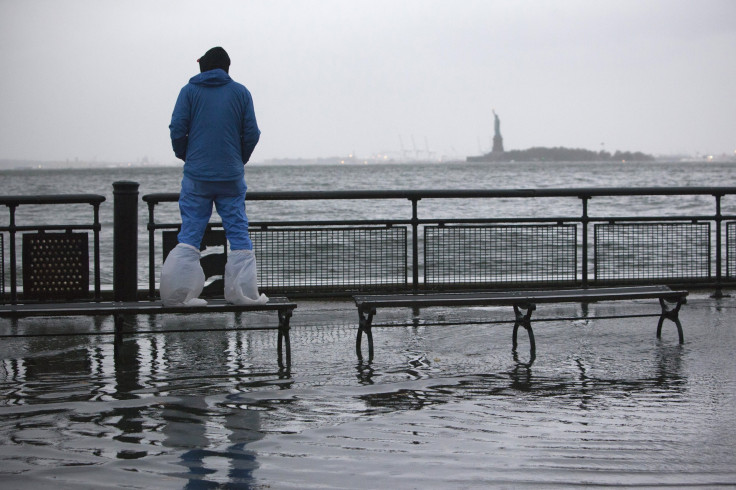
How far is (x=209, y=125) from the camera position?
6906 mm

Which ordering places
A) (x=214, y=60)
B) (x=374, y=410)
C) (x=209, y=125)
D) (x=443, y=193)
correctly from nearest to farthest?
(x=374, y=410), (x=209, y=125), (x=214, y=60), (x=443, y=193)

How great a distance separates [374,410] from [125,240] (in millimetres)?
4735

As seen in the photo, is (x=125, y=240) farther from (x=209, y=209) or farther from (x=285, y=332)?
(x=285, y=332)

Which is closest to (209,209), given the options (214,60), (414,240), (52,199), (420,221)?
(214,60)

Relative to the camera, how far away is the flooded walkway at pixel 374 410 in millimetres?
4305

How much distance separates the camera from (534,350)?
715cm

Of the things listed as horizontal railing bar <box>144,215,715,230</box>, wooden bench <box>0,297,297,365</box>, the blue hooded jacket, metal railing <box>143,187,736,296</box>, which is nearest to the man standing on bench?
the blue hooded jacket

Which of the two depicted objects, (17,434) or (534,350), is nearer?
(17,434)

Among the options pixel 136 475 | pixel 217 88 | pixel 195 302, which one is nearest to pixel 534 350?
pixel 195 302

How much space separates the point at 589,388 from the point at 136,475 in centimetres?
304

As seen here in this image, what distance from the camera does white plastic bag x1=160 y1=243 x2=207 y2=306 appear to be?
271 inches

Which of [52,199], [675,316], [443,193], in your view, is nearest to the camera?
[675,316]

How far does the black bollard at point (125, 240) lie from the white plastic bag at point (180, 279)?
2.47 meters

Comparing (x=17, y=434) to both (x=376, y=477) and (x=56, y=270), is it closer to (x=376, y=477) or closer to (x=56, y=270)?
(x=376, y=477)
